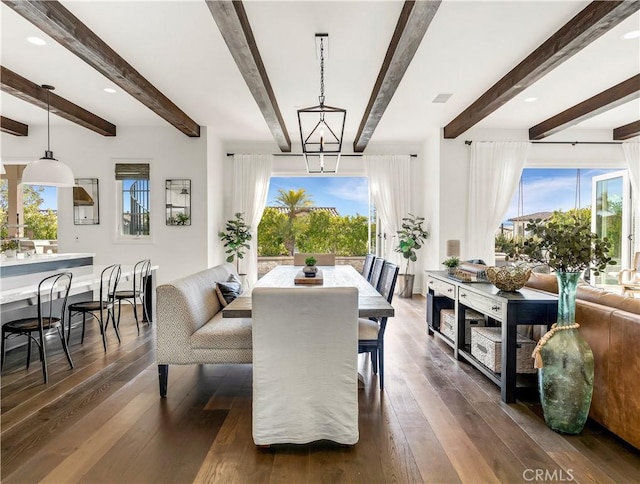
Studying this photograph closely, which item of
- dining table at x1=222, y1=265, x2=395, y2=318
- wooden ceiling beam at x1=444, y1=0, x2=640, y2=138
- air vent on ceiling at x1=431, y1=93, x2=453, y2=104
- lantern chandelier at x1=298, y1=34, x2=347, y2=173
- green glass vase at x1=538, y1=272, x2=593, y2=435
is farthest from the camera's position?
air vent on ceiling at x1=431, y1=93, x2=453, y2=104

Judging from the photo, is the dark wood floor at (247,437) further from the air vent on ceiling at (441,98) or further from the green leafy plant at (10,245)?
the air vent on ceiling at (441,98)

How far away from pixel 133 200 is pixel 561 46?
19.7 ft

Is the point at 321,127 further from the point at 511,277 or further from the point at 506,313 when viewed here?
the point at 506,313

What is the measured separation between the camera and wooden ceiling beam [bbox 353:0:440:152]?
259cm

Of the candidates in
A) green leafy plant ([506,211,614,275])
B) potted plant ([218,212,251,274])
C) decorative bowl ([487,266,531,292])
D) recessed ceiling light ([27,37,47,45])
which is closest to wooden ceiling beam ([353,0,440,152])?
green leafy plant ([506,211,614,275])

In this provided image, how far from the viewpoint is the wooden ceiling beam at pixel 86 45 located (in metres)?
2.61

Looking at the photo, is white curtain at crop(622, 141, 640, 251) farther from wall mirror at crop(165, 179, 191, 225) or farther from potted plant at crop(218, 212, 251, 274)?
wall mirror at crop(165, 179, 191, 225)

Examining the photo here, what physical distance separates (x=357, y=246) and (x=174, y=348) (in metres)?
7.93

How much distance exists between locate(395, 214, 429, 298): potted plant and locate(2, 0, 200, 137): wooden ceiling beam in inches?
167

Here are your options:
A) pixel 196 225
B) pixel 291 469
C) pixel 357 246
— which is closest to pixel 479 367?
pixel 291 469

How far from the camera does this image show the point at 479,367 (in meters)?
2.96

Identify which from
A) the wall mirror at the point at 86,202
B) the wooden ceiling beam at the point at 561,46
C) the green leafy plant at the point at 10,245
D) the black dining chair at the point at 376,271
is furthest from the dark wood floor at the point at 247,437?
the wall mirror at the point at 86,202

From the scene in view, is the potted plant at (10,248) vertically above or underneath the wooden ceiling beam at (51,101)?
underneath

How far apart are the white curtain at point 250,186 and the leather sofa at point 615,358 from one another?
17.6ft
